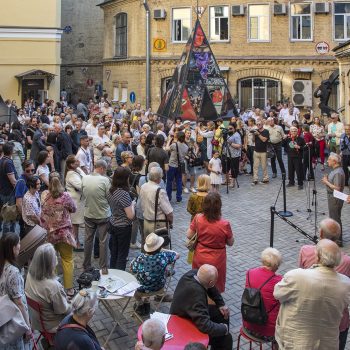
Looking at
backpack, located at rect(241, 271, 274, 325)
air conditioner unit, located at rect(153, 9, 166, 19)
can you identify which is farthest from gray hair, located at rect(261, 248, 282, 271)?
air conditioner unit, located at rect(153, 9, 166, 19)

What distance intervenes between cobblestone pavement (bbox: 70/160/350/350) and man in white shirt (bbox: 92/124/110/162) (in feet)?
7.74

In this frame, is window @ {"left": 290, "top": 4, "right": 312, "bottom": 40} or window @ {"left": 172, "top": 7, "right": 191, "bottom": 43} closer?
window @ {"left": 290, "top": 4, "right": 312, "bottom": 40}

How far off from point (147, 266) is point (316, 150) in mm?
10503

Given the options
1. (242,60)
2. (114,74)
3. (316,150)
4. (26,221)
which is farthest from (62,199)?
(114,74)

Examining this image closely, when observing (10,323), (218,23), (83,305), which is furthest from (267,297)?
(218,23)

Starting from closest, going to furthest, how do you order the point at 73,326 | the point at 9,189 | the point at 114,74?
the point at 73,326
the point at 9,189
the point at 114,74

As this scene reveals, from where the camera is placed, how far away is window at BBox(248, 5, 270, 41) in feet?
87.2

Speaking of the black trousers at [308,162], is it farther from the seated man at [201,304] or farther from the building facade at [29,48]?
the building facade at [29,48]

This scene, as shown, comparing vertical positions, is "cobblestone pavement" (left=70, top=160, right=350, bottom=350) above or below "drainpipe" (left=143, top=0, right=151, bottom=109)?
below

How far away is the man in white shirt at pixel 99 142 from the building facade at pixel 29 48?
16.6 m

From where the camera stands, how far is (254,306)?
5.09 meters

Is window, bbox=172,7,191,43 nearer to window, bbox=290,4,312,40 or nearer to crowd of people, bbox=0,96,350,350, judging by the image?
window, bbox=290,4,312,40

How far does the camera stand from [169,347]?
4613 millimetres

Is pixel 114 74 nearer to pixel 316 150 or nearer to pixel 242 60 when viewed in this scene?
pixel 242 60
